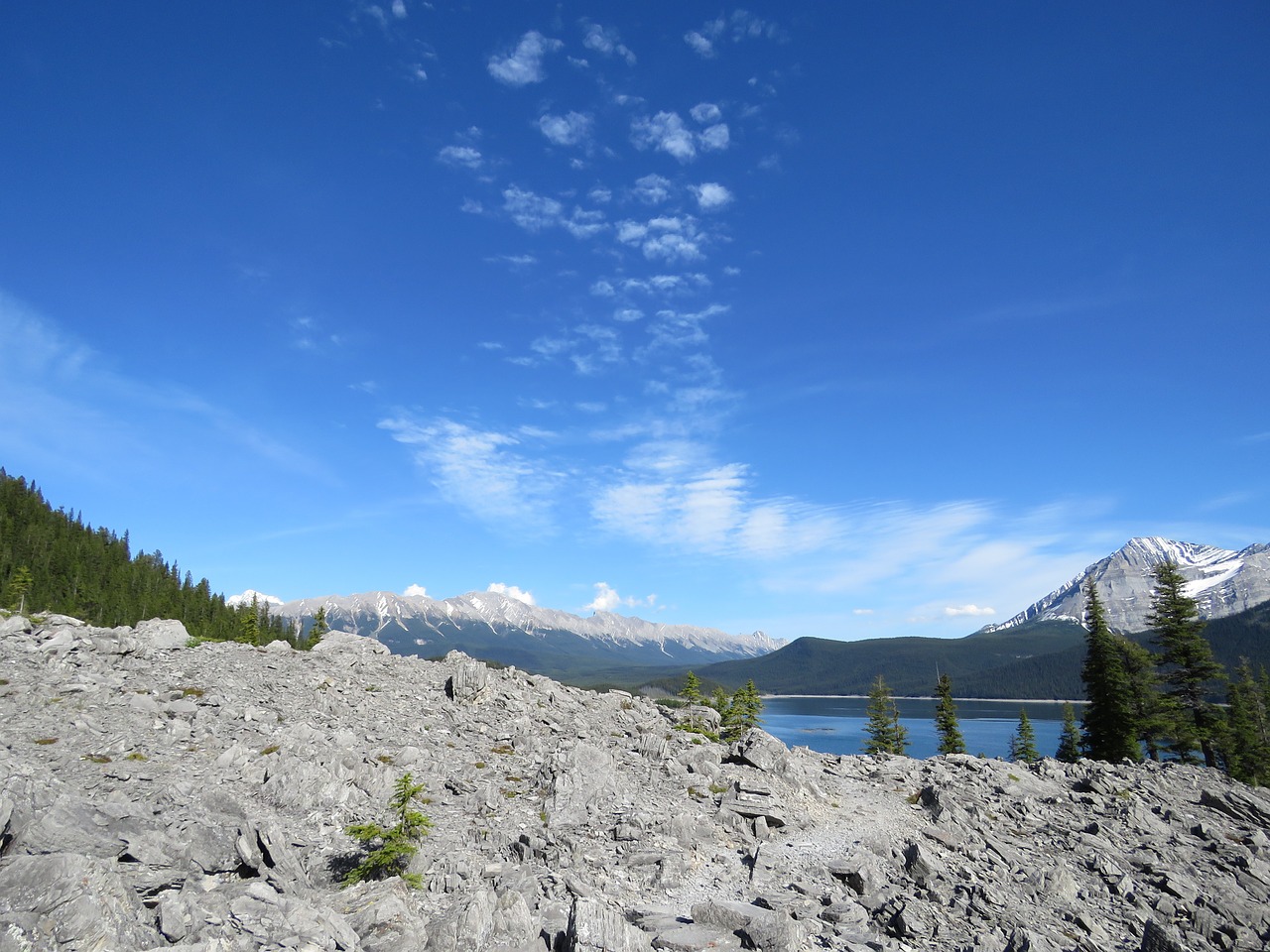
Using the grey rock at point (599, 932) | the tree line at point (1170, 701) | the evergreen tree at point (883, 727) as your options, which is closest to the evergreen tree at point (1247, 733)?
the tree line at point (1170, 701)

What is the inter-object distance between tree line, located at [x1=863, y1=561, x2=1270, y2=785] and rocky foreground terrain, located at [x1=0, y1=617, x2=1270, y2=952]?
12067 mm

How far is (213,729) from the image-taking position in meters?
24.9

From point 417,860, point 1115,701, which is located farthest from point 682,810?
point 1115,701

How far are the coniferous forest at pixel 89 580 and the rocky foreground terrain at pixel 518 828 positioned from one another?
233 ft

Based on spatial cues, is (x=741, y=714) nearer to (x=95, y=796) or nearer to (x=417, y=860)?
(x=417, y=860)

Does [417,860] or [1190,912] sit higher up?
[417,860]

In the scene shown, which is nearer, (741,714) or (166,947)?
(166,947)

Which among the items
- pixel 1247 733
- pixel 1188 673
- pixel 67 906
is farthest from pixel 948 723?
pixel 67 906

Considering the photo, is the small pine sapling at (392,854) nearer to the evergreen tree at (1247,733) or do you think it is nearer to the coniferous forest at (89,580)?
the evergreen tree at (1247,733)

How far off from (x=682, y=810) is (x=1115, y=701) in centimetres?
4566

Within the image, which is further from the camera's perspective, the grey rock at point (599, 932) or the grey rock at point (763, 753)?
the grey rock at point (763, 753)

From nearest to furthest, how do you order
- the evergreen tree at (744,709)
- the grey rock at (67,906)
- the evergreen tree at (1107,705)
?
the grey rock at (67,906), the evergreen tree at (1107,705), the evergreen tree at (744,709)

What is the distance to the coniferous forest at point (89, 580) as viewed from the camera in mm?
102750

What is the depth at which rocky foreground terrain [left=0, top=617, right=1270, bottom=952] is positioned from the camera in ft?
44.9
